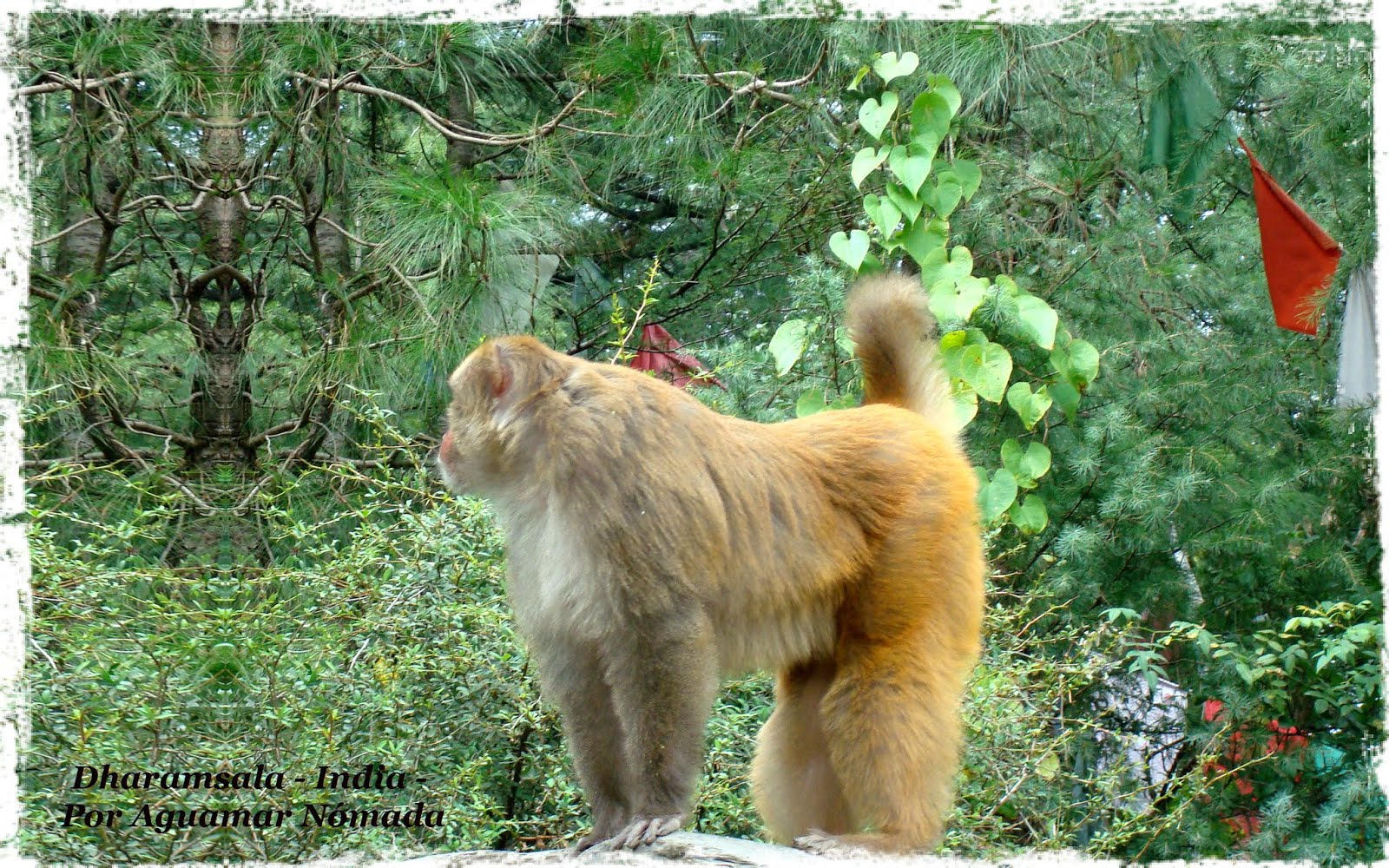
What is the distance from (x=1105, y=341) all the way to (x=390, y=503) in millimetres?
3789

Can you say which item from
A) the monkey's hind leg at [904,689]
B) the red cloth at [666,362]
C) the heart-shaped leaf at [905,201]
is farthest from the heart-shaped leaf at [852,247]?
the monkey's hind leg at [904,689]

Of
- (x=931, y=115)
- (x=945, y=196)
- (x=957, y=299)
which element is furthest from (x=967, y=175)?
(x=957, y=299)

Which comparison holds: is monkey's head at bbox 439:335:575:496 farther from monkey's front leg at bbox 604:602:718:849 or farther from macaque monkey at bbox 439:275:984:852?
monkey's front leg at bbox 604:602:718:849

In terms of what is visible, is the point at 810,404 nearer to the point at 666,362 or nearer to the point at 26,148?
the point at 666,362

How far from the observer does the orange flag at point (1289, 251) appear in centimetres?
679

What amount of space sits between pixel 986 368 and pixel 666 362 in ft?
6.69

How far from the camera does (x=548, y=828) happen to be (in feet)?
15.5

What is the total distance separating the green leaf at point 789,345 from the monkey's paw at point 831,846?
2308 millimetres

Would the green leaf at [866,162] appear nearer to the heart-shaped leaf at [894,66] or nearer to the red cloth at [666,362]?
the heart-shaped leaf at [894,66]

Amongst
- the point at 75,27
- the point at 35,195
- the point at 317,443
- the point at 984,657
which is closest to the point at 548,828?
the point at 984,657

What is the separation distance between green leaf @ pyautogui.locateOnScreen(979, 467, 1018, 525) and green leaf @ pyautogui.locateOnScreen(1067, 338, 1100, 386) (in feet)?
1.99

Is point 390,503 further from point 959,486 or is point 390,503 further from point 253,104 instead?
point 959,486

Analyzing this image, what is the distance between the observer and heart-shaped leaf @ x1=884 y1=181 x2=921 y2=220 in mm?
5629

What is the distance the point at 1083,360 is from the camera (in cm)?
592
